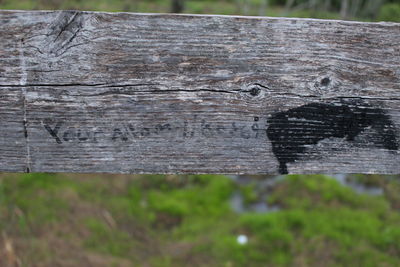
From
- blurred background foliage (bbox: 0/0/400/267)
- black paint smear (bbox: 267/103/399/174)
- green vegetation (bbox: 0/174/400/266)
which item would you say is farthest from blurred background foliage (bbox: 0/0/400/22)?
green vegetation (bbox: 0/174/400/266)

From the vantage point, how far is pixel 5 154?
45.9 inches

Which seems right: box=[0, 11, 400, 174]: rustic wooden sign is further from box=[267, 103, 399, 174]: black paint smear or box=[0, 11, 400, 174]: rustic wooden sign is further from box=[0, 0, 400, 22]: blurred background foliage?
box=[0, 0, 400, 22]: blurred background foliage

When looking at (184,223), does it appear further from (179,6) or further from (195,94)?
(179,6)

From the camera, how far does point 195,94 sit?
3.72 feet

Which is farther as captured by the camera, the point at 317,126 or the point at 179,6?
the point at 179,6

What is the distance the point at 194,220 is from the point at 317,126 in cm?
381

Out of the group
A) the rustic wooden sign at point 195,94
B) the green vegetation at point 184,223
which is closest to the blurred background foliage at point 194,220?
the green vegetation at point 184,223

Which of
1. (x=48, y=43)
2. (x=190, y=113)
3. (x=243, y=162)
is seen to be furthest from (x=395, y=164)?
(x=48, y=43)

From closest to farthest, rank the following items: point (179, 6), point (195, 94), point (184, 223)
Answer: point (195, 94) → point (184, 223) → point (179, 6)

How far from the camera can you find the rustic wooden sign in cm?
110

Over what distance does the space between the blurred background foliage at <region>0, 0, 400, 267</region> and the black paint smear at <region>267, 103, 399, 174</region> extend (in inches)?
120

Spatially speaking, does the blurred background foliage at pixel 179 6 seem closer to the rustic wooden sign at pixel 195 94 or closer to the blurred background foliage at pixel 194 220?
the blurred background foliage at pixel 194 220

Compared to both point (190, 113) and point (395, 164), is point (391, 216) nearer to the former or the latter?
point (395, 164)

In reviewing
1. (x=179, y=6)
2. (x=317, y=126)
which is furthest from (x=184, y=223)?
(x=179, y=6)
